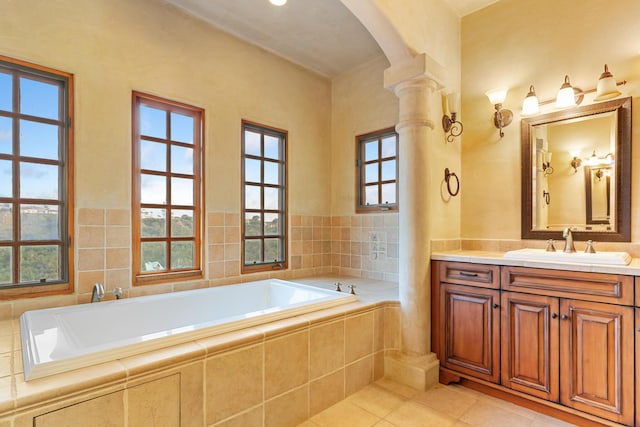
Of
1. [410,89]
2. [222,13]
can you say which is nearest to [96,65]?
[222,13]

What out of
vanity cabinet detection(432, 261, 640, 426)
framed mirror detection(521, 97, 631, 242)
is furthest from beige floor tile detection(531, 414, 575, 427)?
framed mirror detection(521, 97, 631, 242)

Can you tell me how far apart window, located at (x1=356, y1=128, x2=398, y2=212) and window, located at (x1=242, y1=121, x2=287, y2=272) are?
830 millimetres

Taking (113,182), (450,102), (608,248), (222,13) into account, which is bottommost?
(608,248)

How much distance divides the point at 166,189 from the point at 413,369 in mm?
2287

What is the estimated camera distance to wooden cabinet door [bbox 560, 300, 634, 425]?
65.1 inches

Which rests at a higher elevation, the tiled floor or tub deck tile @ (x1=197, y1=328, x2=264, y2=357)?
tub deck tile @ (x1=197, y1=328, x2=264, y2=357)

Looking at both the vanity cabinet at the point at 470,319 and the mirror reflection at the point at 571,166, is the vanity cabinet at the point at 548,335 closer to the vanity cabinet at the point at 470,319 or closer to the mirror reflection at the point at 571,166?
the vanity cabinet at the point at 470,319

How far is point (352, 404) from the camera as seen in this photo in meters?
2.04

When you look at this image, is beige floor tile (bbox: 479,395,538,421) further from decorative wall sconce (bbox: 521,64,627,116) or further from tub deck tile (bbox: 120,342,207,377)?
decorative wall sconce (bbox: 521,64,627,116)

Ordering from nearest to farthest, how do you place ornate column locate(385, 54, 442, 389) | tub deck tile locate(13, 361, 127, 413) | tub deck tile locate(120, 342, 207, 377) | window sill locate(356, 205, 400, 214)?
tub deck tile locate(13, 361, 127, 413), tub deck tile locate(120, 342, 207, 377), ornate column locate(385, 54, 442, 389), window sill locate(356, 205, 400, 214)

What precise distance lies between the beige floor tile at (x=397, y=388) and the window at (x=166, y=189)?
65.5 inches

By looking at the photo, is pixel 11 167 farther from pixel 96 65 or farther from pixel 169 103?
pixel 169 103

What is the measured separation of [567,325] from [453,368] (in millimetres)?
792

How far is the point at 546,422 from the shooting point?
1866 mm
